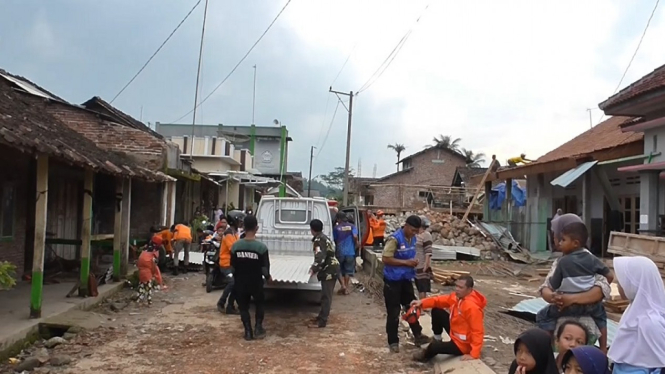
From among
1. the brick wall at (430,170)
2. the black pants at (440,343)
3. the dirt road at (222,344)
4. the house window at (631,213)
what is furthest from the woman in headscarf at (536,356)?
the brick wall at (430,170)

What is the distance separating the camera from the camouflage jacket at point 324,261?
29.1 ft

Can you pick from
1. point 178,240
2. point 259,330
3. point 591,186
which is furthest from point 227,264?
point 591,186

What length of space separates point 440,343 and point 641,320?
340cm

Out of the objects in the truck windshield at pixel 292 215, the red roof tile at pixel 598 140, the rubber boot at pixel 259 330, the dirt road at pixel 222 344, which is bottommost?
the dirt road at pixel 222 344

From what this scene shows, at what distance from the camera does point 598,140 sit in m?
20.7

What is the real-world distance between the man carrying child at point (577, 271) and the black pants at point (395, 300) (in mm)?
2871

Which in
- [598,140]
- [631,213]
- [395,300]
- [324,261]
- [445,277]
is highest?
[598,140]

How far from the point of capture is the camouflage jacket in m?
8.88

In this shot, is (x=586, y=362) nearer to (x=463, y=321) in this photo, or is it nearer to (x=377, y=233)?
(x=463, y=321)

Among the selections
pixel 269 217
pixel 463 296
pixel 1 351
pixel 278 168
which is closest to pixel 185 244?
pixel 269 217

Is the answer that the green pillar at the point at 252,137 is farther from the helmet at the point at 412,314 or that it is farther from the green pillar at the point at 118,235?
the helmet at the point at 412,314

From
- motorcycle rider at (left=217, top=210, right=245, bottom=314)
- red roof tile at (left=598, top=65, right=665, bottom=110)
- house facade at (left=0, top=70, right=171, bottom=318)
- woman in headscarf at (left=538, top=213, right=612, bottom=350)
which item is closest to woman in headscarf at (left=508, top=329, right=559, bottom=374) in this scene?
woman in headscarf at (left=538, top=213, right=612, bottom=350)

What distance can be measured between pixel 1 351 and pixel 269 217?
6231 mm

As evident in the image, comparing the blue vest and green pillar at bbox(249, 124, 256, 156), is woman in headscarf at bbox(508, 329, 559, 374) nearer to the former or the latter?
the blue vest
